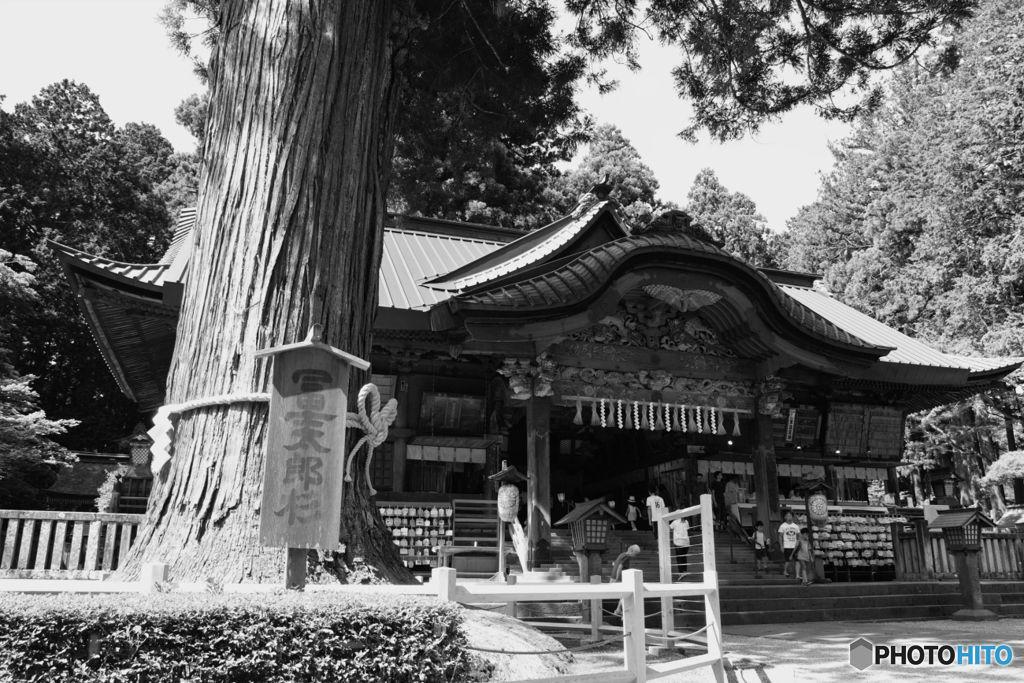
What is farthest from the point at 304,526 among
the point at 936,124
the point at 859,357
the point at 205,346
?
the point at 936,124

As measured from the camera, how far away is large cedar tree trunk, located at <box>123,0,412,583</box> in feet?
14.4

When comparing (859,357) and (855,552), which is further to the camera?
(855,552)

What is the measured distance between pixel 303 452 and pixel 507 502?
23.3 ft

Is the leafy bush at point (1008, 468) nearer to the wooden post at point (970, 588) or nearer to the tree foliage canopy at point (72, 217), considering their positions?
the wooden post at point (970, 588)

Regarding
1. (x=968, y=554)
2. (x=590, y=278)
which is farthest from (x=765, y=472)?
(x=590, y=278)

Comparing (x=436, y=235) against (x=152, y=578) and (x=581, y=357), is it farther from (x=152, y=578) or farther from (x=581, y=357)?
(x=152, y=578)

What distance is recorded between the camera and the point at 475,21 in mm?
8047

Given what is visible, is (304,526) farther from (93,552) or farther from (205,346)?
(93,552)

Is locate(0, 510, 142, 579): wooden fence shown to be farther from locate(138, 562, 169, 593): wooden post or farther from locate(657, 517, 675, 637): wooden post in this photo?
locate(657, 517, 675, 637): wooden post

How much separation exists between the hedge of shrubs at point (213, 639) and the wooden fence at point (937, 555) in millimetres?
12341

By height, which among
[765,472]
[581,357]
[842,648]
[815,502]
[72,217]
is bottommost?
[842,648]

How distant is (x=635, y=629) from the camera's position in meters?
4.18

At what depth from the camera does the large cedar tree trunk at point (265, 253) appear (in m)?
4.39

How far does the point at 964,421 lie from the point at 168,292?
91.7ft
